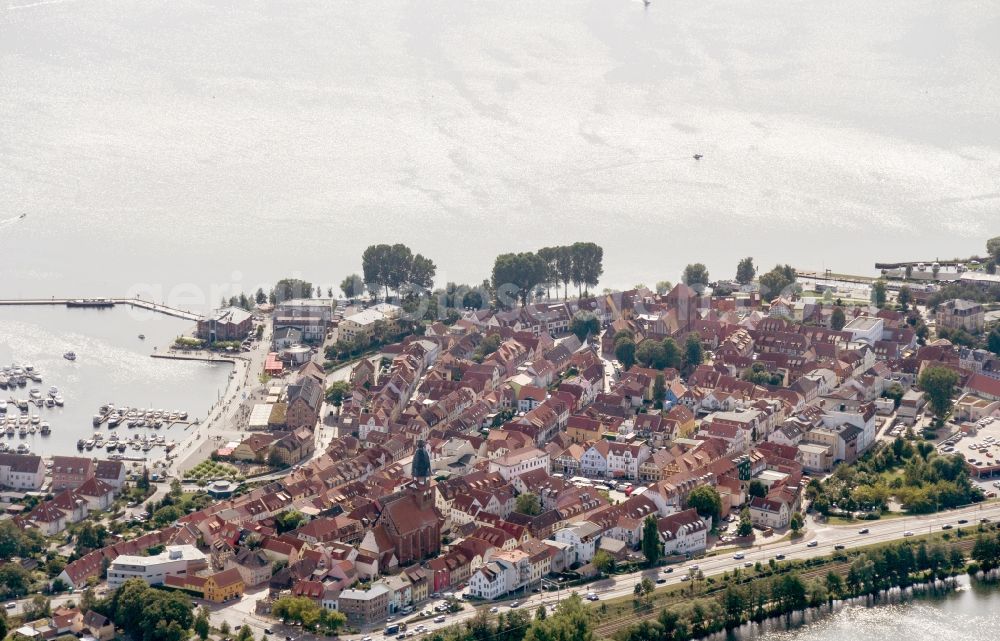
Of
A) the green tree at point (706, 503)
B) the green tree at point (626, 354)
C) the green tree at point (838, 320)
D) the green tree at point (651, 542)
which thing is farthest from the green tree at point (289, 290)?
the green tree at point (651, 542)

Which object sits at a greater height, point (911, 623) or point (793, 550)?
point (793, 550)

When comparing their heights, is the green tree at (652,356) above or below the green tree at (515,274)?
below

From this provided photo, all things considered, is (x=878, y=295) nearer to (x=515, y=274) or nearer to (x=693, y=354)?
(x=693, y=354)

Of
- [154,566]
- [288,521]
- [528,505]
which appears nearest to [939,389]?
[528,505]

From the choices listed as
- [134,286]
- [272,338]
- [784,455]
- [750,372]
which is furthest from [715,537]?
[134,286]

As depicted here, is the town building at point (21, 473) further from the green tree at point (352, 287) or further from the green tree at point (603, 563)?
the green tree at point (352, 287)

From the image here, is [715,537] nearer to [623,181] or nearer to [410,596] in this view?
[410,596]

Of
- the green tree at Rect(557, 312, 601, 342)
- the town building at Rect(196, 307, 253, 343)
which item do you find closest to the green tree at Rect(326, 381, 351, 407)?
the town building at Rect(196, 307, 253, 343)
